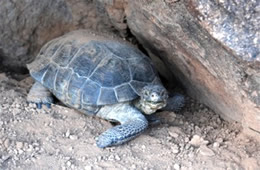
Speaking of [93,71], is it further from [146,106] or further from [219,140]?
[219,140]

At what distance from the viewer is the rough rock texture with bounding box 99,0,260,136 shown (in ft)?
7.86

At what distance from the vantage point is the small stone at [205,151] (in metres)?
A: 3.21

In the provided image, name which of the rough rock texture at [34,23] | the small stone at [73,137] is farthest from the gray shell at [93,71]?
the rough rock texture at [34,23]

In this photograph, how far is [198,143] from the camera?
338 cm

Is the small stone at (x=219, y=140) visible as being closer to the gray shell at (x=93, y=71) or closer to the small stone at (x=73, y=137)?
the gray shell at (x=93, y=71)

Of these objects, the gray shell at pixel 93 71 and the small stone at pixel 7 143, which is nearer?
the small stone at pixel 7 143

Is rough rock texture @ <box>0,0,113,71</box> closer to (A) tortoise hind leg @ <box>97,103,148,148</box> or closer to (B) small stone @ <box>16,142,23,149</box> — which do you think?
(A) tortoise hind leg @ <box>97,103,148,148</box>

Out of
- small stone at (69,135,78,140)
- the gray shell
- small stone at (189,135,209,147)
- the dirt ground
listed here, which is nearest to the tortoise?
the gray shell

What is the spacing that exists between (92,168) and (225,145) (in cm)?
121

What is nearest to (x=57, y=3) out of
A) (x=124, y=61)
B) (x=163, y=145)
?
(x=124, y=61)

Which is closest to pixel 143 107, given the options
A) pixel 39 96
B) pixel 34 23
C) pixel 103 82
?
pixel 103 82

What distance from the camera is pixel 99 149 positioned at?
3.22 metres

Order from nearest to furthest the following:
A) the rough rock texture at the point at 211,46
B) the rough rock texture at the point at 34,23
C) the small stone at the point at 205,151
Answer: the rough rock texture at the point at 211,46 → the small stone at the point at 205,151 → the rough rock texture at the point at 34,23

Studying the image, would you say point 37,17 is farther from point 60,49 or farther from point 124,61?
point 124,61
